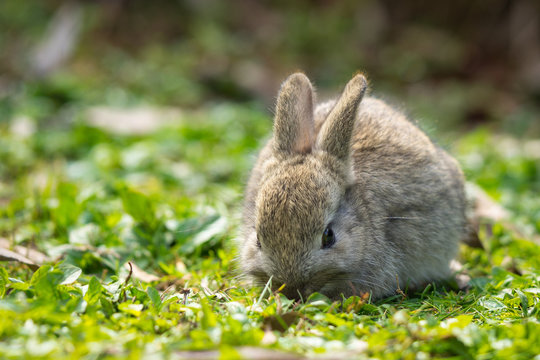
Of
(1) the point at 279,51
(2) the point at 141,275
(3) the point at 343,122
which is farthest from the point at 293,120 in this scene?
(1) the point at 279,51

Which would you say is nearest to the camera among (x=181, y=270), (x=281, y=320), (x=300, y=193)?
(x=281, y=320)

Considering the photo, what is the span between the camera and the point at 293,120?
173 inches

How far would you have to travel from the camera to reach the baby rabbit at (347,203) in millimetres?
3744

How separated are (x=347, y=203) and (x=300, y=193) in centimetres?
51

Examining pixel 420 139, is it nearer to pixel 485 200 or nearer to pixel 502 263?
pixel 502 263

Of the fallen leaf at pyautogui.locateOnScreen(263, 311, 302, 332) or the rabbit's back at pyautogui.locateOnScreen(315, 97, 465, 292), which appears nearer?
the fallen leaf at pyautogui.locateOnScreen(263, 311, 302, 332)

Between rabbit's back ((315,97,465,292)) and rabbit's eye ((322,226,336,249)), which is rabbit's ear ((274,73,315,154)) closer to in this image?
rabbit's back ((315,97,465,292))

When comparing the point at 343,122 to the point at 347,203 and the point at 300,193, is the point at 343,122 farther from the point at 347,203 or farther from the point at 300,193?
the point at 300,193

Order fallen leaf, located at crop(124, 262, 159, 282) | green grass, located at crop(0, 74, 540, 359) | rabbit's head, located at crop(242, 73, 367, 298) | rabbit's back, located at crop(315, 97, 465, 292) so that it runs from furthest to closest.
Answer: rabbit's back, located at crop(315, 97, 465, 292), fallen leaf, located at crop(124, 262, 159, 282), rabbit's head, located at crop(242, 73, 367, 298), green grass, located at crop(0, 74, 540, 359)

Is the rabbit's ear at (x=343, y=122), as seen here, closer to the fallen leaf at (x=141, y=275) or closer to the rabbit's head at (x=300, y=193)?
the rabbit's head at (x=300, y=193)

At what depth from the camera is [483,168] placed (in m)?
7.68

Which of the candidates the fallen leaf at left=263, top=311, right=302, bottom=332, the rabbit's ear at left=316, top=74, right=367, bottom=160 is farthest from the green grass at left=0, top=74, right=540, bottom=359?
the rabbit's ear at left=316, top=74, right=367, bottom=160

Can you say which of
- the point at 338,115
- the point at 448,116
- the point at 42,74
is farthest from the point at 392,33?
the point at 338,115

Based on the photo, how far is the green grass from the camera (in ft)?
9.59
